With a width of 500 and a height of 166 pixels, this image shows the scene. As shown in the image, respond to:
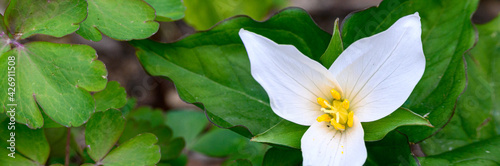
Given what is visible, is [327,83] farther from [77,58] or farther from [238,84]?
[77,58]

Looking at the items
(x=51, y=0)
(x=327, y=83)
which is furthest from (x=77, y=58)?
(x=327, y=83)

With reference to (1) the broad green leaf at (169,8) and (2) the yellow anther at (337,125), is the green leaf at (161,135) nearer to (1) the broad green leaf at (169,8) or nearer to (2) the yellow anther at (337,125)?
(1) the broad green leaf at (169,8)

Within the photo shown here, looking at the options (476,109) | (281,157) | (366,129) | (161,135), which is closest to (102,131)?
(161,135)

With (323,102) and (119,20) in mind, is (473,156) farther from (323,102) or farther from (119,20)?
(119,20)

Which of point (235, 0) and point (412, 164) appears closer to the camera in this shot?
point (412, 164)

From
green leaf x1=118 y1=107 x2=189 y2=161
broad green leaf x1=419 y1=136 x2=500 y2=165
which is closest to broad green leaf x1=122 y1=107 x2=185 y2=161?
green leaf x1=118 y1=107 x2=189 y2=161

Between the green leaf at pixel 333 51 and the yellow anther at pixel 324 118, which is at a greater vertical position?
the green leaf at pixel 333 51

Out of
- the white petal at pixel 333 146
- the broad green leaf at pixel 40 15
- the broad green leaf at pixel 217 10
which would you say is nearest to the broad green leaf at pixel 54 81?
the broad green leaf at pixel 40 15
